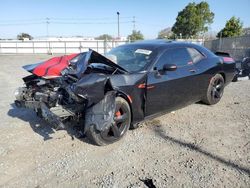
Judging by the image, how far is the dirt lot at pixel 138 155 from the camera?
3.33m

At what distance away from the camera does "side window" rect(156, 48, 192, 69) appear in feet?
16.4

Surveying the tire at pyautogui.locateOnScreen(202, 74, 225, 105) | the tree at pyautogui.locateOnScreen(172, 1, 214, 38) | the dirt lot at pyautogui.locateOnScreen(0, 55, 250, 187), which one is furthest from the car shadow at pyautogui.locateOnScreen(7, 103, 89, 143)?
the tree at pyautogui.locateOnScreen(172, 1, 214, 38)

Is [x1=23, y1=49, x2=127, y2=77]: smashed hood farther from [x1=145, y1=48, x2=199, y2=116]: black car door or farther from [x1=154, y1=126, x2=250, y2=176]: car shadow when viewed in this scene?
[x1=154, y1=126, x2=250, y2=176]: car shadow

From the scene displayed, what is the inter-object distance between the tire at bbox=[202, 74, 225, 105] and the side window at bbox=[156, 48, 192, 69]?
1082mm

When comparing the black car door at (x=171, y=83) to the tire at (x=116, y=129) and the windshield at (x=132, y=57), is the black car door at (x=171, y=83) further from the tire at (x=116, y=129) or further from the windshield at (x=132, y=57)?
the tire at (x=116, y=129)

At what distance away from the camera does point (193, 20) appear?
4884 centimetres

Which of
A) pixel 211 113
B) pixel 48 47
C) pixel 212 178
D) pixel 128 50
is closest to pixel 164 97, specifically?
pixel 128 50

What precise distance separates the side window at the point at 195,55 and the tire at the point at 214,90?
0.68m

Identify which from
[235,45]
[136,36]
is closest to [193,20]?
[136,36]

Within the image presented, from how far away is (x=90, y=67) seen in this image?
4594 mm

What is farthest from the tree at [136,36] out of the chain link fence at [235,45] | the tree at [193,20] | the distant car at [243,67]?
the distant car at [243,67]

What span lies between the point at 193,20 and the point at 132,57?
154 feet

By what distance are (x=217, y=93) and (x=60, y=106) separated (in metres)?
4.10

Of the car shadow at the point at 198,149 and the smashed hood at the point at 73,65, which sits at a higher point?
the smashed hood at the point at 73,65
